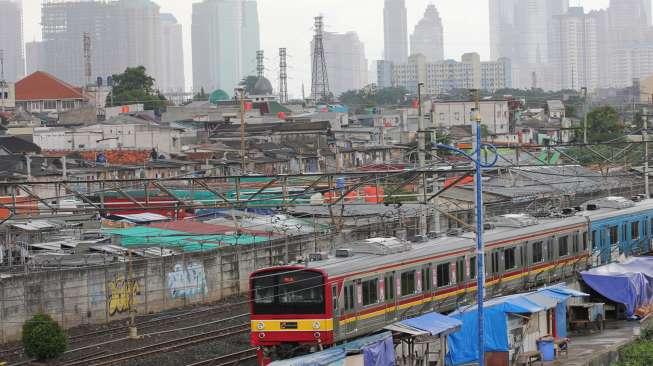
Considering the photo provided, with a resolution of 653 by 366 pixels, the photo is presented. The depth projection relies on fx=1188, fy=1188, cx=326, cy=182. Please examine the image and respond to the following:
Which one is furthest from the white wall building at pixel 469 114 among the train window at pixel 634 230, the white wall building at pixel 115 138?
the train window at pixel 634 230

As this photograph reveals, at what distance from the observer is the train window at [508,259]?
909 inches

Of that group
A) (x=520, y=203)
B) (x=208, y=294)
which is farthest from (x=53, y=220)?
(x=520, y=203)

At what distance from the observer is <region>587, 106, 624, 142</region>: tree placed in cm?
6856

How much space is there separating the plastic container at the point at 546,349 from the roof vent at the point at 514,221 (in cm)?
457

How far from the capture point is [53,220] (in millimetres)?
35188

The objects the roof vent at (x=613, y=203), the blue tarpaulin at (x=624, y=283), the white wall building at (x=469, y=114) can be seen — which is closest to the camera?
the blue tarpaulin at (x=624, y=283)

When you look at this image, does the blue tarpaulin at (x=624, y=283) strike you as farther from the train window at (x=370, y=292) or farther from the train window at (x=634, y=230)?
the train window at (x=370, y=292)

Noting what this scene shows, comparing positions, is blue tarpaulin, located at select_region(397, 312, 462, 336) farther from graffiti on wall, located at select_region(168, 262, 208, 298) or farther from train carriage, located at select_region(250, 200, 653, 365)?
graffiti on wall, located at select_region(168, 262, 208, 298)

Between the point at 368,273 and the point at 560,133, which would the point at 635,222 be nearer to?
the point at 368,273

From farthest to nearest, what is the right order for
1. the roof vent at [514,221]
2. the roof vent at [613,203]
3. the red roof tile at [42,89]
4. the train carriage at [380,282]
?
the red roof tile at [42,89]
the roof vent at [613,203]
the roof vent at [514,221]
the train carriage at [380,282]

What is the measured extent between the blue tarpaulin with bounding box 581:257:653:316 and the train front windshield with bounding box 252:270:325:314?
8.84 m

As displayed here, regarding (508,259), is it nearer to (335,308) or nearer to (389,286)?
(389,286)

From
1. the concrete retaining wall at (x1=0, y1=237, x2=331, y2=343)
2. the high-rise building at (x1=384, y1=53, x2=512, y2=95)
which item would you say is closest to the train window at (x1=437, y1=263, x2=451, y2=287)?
the concrete retaining wall at (x1=0, y1=237, x2=331, y2=343)

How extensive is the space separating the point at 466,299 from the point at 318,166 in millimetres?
28121
